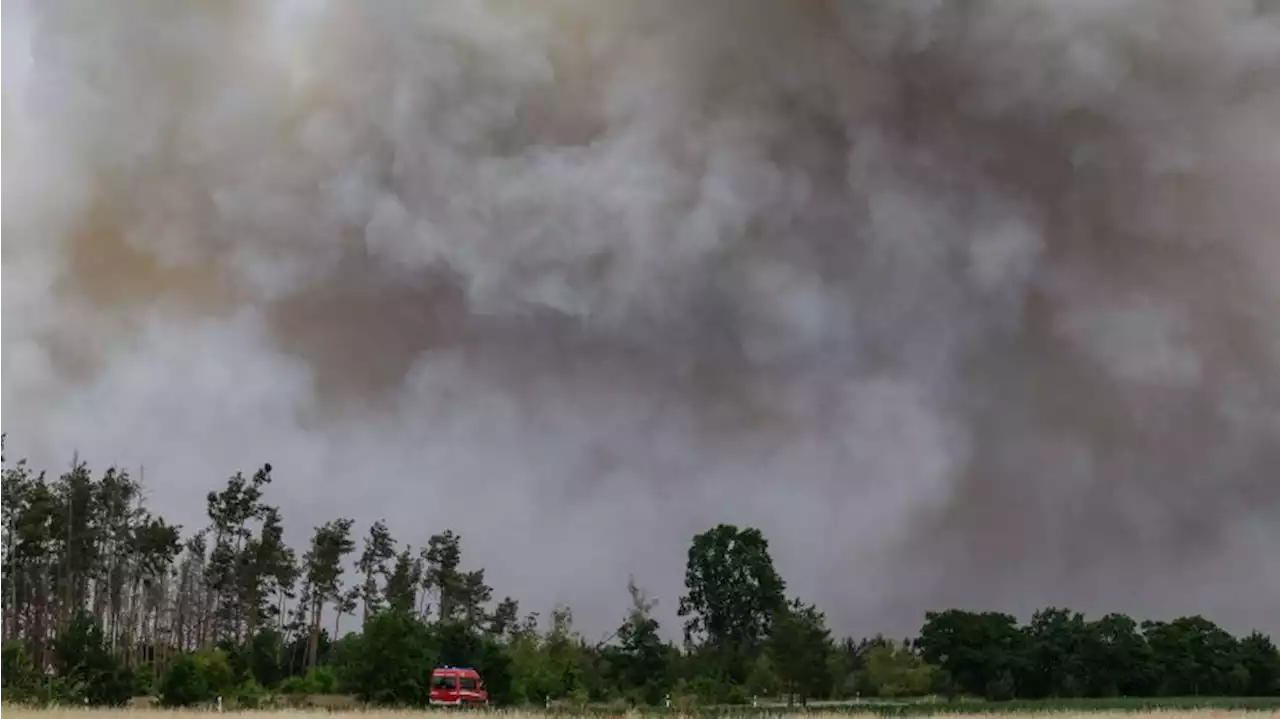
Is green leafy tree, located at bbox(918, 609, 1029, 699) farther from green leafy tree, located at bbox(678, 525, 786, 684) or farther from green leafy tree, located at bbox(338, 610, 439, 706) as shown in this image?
green leafy tree, located at bbox(338, 610, 439, 706)

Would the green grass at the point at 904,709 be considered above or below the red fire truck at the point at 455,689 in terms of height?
below

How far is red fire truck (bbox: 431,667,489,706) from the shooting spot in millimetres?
51938

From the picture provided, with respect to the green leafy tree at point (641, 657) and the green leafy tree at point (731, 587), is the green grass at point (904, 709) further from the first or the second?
the green leafy tree at point (731, 587)

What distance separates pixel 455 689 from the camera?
172 feet

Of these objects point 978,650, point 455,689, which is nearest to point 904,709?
point 455,689

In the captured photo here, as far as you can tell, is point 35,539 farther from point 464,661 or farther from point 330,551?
point 464,661

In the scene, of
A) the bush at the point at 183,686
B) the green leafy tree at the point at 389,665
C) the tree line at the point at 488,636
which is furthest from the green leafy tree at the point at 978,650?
the bush at the point at 183,686

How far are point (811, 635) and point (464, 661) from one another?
88.5 ft

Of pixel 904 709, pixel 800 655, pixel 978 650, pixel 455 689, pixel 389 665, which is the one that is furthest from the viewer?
pixel 978 650

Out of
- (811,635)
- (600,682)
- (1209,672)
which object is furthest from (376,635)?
(1209,672)

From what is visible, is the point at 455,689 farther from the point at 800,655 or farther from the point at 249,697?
the point at 800,655

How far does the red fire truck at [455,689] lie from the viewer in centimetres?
5194

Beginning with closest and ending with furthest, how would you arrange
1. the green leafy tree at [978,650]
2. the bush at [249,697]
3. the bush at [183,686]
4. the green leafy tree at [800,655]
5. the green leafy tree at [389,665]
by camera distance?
the bush at [249,697] → the bush at [183,686] → the green leafy tree at [389,665] → the green leafy tree at [800,655] → the green leafy tree at [978,650]

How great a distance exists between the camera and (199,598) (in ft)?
358
